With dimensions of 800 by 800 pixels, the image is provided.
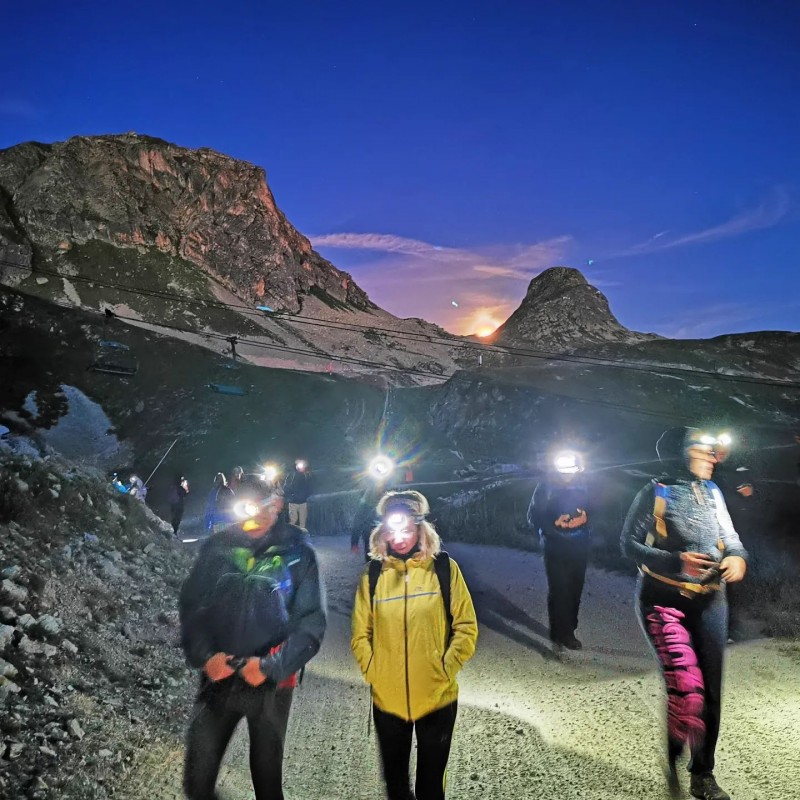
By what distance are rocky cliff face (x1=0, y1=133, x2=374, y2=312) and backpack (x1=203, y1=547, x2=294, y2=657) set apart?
385ft

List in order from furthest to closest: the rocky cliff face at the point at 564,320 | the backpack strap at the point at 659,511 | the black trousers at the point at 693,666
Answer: the rocky cliff face at the point at 564,320, the backpack strap at the point at 659,511, the black trousers at the point at 693,666

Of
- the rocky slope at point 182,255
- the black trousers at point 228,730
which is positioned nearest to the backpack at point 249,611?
the black trousers at point 228,730

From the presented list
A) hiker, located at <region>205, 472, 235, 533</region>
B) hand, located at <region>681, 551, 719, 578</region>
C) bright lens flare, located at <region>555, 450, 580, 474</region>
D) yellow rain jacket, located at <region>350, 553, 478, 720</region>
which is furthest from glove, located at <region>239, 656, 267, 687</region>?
bright lens flare, located at <region>555, 450, 580, 474</region>

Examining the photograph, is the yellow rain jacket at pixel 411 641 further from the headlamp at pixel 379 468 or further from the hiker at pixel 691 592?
the headlamp at pixel 379 468

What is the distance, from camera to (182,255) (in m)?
125

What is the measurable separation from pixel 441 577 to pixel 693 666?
222cm

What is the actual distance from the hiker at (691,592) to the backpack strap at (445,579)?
1.95 meters

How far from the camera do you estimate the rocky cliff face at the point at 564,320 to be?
166375mm

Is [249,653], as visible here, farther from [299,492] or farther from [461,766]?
[299,492]

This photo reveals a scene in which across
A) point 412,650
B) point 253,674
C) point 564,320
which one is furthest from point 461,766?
point 564,320

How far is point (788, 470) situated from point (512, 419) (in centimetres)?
1758

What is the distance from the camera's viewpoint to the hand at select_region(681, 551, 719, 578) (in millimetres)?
3999

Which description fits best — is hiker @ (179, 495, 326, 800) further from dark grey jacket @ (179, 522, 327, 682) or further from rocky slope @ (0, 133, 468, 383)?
rocky slope @ (0, 133, 468, 383)

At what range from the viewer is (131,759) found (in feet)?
14.2
